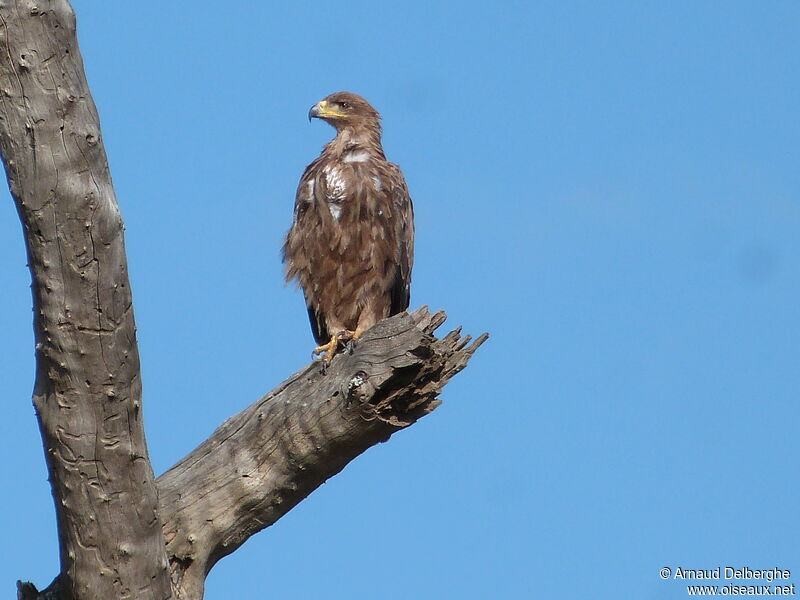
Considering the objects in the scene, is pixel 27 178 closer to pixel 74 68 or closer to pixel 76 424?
pixel 74 68

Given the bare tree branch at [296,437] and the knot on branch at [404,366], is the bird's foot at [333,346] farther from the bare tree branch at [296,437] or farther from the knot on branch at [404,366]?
the knot on branch at [404,366]

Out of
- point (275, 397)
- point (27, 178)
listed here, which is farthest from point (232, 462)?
point (27, 178)

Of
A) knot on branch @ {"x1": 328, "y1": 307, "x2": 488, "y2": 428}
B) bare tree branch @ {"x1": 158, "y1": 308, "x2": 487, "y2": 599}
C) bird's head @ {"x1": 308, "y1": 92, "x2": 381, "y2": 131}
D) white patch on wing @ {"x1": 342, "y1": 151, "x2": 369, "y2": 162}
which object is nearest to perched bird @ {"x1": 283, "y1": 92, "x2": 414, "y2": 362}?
white patch on wing @ {"x1": 342, "y1": 151, "x2": 369, "y2": 162}

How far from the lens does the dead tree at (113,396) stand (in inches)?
152

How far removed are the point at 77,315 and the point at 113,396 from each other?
1.20ft

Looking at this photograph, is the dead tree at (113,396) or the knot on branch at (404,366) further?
the knot on branch at (404,366)

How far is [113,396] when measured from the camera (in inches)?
167

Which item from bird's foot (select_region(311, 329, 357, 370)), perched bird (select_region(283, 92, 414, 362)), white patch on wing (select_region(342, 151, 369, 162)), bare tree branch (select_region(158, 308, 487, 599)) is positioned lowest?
bare tree branch (select_region(158, 308, 487, 599))

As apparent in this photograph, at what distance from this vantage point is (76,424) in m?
4.28

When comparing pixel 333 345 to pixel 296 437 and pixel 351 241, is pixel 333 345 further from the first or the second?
pixel 296 437

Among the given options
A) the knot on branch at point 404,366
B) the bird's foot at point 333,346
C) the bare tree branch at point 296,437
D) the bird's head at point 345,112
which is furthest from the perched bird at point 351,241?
the knot on branch at point 404,366

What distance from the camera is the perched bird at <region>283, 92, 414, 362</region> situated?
22.8 feet

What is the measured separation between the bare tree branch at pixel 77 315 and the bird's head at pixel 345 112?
12.1ft

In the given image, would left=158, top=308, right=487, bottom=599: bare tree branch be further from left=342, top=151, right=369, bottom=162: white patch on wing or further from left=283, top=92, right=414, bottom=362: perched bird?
left=342, top=151, right=369, bottom=162: white patch on wing
